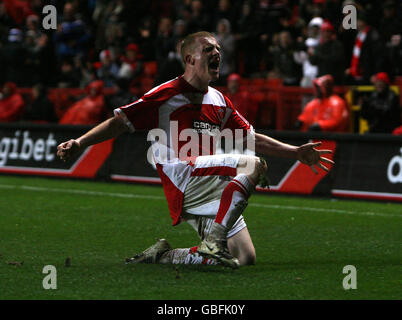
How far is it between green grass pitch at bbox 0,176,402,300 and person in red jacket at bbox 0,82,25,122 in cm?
557

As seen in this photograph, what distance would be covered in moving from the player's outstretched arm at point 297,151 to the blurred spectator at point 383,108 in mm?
7089

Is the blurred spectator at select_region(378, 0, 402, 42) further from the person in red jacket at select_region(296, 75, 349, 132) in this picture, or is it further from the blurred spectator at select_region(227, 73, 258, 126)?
the blurred spectator at select_region(227, 73, 258, 126)

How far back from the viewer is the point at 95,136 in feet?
22.0

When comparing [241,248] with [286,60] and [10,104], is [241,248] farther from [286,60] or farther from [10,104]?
[10,104]

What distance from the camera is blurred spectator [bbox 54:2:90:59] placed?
21.8m

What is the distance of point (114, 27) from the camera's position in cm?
2109

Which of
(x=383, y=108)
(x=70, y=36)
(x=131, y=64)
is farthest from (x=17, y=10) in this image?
(x=383, y=108)

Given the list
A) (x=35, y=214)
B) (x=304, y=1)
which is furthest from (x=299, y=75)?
(x=35, y=214)

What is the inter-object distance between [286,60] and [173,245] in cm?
922

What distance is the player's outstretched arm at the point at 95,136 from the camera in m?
6.40

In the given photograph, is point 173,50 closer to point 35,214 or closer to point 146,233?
point 35,214

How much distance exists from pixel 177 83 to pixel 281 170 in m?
6.48

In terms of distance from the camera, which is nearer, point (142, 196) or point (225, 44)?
point (142, 196)

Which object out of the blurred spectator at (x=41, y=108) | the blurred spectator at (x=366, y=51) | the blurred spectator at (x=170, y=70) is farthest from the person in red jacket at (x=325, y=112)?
the blurred spectator at (x=41, y=108)
